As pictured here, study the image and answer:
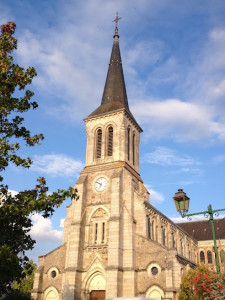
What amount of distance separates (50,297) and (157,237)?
39.4ft

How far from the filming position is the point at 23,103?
522 inches

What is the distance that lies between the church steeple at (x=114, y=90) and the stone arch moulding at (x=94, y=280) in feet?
57.1

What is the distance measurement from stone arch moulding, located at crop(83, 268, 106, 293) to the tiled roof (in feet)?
87.0

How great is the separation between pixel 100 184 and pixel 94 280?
29.6 ft

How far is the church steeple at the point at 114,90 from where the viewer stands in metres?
36.2

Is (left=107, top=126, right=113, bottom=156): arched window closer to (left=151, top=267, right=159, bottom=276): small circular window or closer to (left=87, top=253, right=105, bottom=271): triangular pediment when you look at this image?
(left=87, top=253, right=105, bottom=271): triangular pediment

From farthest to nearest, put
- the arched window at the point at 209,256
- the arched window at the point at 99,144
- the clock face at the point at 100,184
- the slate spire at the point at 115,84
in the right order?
the arched window at the point at 209,256 < the slate spire at the point at 115,84 < the arched window at the point at 99,144 < the clock face at the point at 100,184

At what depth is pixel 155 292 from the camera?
80.3 feet

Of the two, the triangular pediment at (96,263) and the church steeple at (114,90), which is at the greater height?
the church steeple at (114,90)

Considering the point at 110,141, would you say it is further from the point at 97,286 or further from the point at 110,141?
the point at 97,286

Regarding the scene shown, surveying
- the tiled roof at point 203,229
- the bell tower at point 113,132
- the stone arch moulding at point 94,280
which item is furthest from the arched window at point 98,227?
the tiled roof at point 203,229

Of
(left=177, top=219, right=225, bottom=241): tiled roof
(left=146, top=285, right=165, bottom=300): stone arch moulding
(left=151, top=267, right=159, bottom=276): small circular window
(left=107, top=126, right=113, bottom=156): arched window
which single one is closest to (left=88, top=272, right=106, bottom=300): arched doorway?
(left=146, top=285, right=165, bottom=300): stone arch moulding

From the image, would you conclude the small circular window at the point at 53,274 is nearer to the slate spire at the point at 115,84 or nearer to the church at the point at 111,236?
the church at the point at 111,236

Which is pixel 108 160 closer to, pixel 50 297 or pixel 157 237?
pixel 157 237
